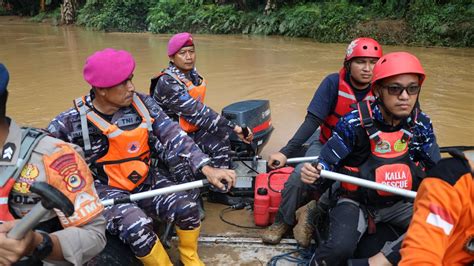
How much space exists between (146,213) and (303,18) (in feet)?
52.1

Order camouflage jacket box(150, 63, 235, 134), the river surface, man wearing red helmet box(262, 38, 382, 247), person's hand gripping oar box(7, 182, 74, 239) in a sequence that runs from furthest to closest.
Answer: the river surface < camouflage jacket box(150, 63, 235, 134) < man wearing red helmet box(262, 38, 382, 247) < person's hand gripping oar box(7, 182, 74, 239)

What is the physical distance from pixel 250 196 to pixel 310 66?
27.1 feet

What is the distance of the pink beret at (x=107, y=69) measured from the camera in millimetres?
2715

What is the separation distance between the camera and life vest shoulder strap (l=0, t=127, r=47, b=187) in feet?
5.52

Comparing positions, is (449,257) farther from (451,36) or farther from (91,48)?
(91,48)

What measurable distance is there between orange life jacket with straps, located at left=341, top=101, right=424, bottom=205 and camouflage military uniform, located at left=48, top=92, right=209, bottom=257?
0.99 m

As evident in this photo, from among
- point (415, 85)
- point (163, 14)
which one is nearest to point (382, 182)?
point (415, 85)

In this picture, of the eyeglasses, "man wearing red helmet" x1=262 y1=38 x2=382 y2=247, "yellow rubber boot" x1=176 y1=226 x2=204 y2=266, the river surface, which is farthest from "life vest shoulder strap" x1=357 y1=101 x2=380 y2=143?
the river surface

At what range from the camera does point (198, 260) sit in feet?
9.77

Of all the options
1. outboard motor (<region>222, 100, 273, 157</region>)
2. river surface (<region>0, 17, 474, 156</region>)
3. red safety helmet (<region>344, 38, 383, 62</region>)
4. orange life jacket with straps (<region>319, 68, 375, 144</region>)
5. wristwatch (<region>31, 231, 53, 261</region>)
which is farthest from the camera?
river surface (<region>0, 17, 474, 156</region>)

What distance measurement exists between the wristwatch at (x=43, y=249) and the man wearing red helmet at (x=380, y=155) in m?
1.55

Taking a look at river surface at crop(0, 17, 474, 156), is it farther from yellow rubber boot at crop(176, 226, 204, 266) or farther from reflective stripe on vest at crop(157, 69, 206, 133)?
yellow rubber boot at crop(176, 226, 204, 266)

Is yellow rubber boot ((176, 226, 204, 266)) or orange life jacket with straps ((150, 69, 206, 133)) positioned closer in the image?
yellow rubber boot ((176, 226, 204, 266))

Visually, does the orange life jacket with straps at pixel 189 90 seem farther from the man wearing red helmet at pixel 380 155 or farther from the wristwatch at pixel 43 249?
the wristwatch at pixel 43 249
